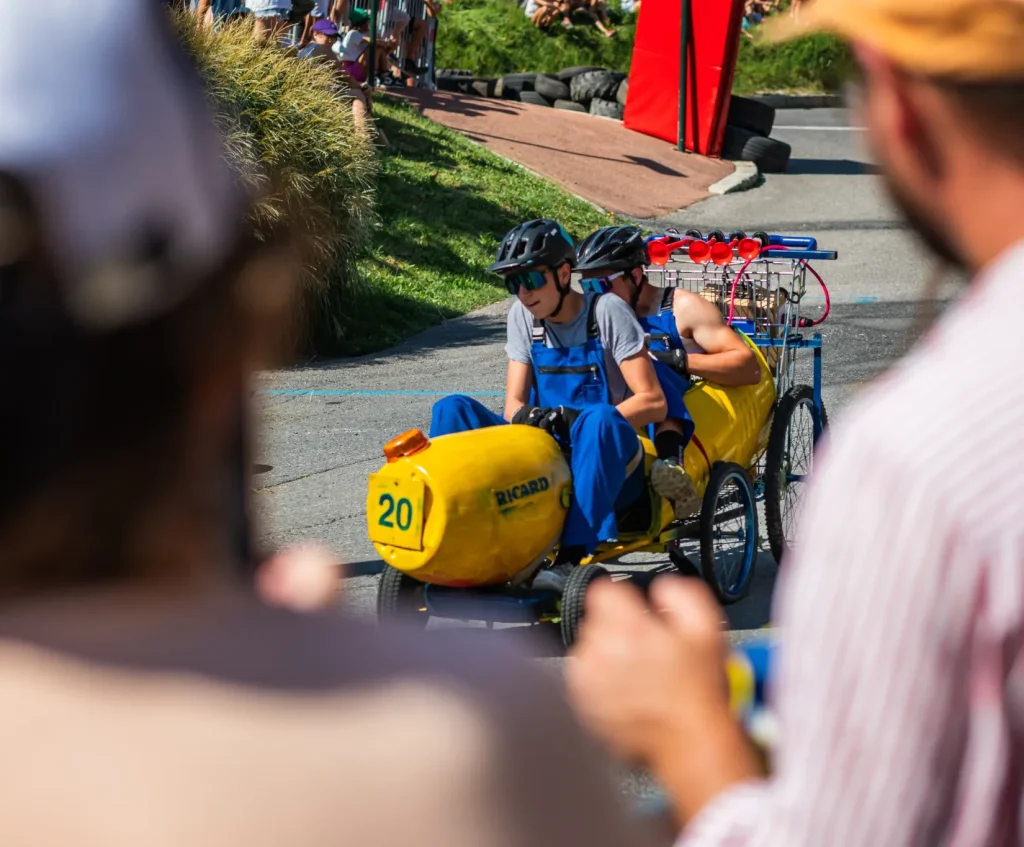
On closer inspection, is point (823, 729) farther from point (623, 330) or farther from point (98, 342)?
point (623, 330)

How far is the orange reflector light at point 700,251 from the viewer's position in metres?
6.35

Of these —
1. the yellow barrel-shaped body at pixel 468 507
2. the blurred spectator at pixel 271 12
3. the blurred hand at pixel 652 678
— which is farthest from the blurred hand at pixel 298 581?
the blurred spectator at pixel 271 12

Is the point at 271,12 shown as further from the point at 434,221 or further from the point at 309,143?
the point at 309,143

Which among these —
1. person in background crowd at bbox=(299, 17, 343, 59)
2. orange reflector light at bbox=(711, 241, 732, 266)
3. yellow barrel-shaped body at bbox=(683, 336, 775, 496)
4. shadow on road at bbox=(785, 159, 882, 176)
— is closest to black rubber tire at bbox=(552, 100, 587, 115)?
shadow on road at bbox=(785, 159, 882, 176)

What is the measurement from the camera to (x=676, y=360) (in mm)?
6074

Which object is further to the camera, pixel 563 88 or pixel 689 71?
pixel 563 88

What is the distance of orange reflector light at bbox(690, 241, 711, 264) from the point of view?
250 inches

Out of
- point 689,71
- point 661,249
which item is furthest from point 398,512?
point 689,71

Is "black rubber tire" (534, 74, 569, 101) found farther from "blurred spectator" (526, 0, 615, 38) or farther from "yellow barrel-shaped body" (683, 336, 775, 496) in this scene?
"yellow barrel-shaped body" (683, 336, 775, 496)

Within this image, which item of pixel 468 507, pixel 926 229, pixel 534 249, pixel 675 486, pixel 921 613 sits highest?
pixel 926 229

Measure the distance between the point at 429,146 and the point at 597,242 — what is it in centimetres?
1244

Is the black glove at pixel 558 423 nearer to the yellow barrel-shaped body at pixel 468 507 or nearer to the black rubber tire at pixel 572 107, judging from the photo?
the yellow barrel-shaped body at pixel 468 507

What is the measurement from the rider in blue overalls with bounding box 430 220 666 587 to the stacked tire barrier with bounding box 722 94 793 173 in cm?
1670

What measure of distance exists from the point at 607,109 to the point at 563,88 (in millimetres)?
1258
